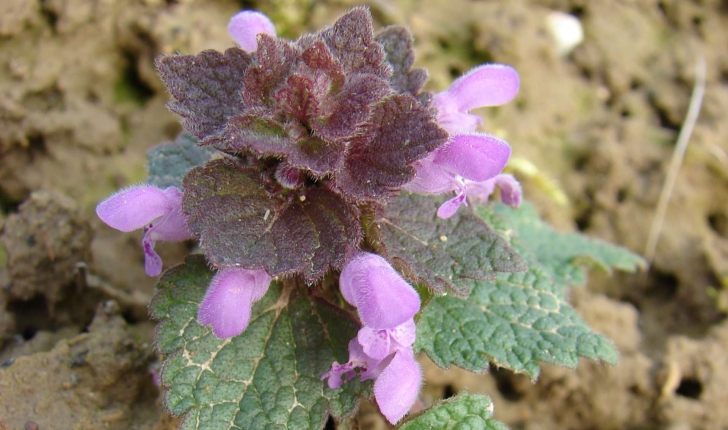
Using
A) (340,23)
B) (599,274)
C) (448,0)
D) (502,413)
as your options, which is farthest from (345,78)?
(448,0)

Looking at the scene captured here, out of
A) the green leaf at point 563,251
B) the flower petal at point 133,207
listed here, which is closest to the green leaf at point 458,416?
the green leaf at point 563,251

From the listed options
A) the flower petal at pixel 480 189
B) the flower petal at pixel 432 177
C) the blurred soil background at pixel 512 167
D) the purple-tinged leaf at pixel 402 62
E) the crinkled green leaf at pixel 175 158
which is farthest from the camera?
the blurred soil background at pixel 512 167

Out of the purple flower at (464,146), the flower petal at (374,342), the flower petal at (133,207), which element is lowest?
the flower petal at (374,342)

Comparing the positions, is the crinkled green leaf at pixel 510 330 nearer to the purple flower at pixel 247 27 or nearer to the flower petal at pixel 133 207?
the flower petal at pixel 133 207

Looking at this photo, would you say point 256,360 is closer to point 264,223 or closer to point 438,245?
point 264,223

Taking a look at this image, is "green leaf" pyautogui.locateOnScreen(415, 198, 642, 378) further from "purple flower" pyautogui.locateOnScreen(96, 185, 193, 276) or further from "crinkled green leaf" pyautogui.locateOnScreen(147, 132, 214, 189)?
"crinkled green leaf" pyautogui.locateOnScreen(147, 132, 214, 189)

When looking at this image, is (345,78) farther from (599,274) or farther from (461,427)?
(599,274)
